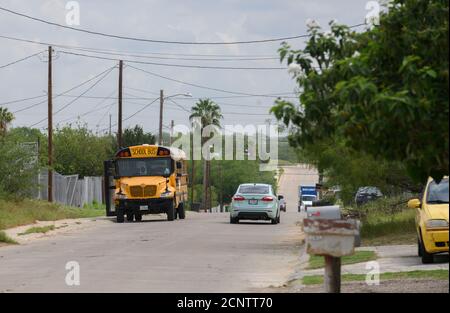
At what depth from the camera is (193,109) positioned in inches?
4013

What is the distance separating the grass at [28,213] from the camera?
118ft

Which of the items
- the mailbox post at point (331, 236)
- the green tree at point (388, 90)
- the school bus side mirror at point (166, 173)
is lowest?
the mailbox post at point (331, 236)

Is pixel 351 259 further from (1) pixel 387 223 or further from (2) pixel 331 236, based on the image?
(2) pixel 331 236

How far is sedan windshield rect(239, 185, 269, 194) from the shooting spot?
130ft

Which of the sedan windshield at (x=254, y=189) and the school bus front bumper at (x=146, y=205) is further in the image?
the school bus front bumper at (x=146, y=205)

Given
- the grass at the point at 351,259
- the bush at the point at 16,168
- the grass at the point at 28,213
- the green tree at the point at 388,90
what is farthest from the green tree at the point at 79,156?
the green tree at the point at 388,90

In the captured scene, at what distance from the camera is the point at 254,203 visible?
129 feet

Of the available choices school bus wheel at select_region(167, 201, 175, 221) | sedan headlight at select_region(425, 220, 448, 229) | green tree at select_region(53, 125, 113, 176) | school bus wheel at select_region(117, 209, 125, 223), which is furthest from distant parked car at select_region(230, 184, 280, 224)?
green tree at select_region(53, 125, 113, 176)

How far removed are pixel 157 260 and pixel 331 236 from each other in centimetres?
1001

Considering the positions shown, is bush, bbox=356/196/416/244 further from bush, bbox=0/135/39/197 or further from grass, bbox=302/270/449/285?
bush, bbox=0/135/39/197

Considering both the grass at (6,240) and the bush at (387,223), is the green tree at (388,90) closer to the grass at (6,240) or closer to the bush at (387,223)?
the bush at (387,223)

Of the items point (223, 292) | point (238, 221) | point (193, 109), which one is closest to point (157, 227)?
point (238, 221)

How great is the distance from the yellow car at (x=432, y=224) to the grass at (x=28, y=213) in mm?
17435
